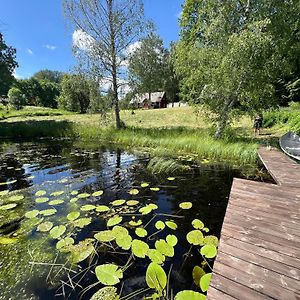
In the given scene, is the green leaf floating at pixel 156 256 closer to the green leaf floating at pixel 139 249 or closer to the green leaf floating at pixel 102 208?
the green leaf floating at pixel 139 249

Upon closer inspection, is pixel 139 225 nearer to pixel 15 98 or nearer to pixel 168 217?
pixel 168 217

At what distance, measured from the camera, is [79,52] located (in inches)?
547

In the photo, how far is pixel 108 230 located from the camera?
149 inches

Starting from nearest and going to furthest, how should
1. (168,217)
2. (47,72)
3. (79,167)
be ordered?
(168,217)
(79,167)
(47,72)

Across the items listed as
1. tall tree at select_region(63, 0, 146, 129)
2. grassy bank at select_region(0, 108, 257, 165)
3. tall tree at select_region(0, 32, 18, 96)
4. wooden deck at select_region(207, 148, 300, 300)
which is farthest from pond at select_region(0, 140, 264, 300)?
tall tree at select_region(0, 32, 18, 96)

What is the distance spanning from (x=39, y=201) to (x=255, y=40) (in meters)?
8.68

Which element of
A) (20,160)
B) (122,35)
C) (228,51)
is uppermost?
(122,35)

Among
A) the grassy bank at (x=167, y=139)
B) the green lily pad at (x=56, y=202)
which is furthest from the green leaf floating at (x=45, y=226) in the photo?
the grassy bank at (x=167, y=139)

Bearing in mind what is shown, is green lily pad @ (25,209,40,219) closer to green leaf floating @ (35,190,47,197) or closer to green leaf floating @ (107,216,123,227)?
green leaf floating @ (35,190,47,197)

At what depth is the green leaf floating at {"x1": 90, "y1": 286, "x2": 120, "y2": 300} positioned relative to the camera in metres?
2.46

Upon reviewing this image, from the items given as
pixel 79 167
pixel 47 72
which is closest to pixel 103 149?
pixel 79 167

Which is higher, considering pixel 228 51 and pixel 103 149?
pixel 228 51

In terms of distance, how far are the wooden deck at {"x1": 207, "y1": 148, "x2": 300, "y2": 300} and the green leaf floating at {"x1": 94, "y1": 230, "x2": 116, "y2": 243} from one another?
5.26ft

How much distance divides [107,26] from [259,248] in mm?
14289
